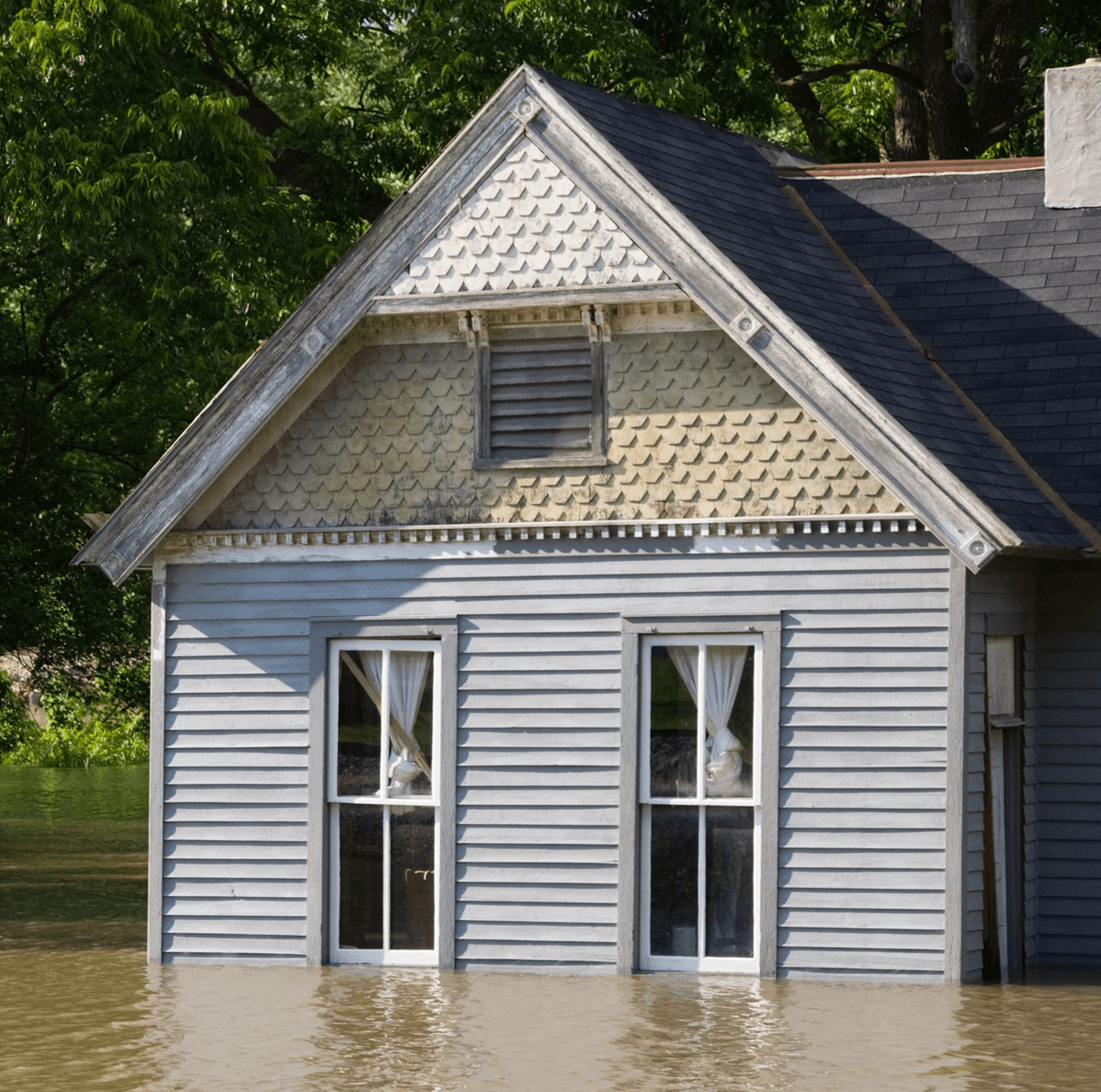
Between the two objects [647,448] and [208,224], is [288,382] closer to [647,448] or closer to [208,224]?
[647,448]

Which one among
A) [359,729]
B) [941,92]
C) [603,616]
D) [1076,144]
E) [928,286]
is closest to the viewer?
[1076,144]

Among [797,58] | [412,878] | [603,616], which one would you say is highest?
[797,58]

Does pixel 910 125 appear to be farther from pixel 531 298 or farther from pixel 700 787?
pixel 700 787

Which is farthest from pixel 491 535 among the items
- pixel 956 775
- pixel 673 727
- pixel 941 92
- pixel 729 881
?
pixel 941 92

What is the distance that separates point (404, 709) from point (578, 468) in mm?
2162

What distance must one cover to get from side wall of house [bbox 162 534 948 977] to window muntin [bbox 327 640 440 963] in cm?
24

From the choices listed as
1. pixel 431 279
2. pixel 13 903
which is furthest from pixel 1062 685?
pixel 13 903

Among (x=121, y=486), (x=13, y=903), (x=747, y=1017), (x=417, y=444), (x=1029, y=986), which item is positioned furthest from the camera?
(x=121, y=486)

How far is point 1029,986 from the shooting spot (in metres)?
13.0

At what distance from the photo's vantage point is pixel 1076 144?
602 centimetres

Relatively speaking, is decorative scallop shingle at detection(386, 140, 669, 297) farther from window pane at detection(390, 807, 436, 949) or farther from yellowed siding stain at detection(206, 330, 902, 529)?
window pane at detection(390, 807, 436, 949)

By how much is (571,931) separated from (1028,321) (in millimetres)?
6137

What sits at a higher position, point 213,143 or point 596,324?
point 213,143

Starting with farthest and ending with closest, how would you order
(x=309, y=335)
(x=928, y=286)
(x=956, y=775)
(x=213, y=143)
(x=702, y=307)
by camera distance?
1. (x=213, y=143)
2. (x=928, y=286)
3. (x=309, y=335)
4. (x=702, y=307)
5. (x=956, y=775)
